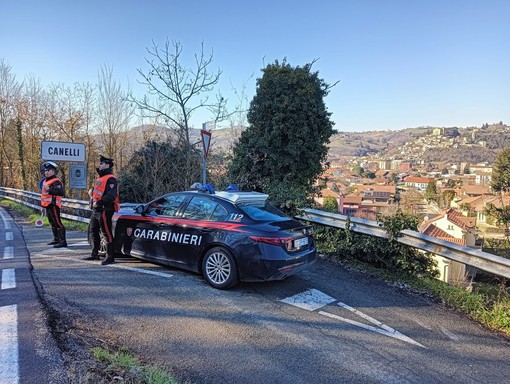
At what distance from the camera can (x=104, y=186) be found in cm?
671

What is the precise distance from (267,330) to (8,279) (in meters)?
4.11

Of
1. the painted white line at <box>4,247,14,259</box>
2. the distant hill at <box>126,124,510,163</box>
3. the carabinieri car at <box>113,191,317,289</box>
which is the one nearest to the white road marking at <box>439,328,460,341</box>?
the carabinieri car at <box>113,191,317,289</box>

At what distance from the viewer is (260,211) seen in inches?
230

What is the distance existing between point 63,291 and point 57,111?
22391mm

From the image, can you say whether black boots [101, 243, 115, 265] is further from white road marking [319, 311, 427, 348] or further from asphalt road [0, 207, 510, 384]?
white road marking [319, 311, 427, 348]

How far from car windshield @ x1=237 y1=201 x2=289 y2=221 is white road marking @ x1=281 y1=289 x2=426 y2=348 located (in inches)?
48.1

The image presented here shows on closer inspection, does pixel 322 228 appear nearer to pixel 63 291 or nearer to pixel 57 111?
pixel 63 291

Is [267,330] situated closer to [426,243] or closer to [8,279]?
[426,243]

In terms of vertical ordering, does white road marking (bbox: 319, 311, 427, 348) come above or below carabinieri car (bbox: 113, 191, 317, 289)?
below

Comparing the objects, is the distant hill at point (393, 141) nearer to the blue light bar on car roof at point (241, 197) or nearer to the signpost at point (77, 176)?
the signpost at point (77, 176)

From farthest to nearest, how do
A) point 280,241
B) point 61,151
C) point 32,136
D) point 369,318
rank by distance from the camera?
point 32,136, point 61,151, point 280,241, point 369,318

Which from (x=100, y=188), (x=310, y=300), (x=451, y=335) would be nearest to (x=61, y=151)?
(x=100, y=188)

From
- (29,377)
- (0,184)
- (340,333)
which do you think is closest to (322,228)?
(340,333)

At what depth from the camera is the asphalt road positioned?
3.40 meters
